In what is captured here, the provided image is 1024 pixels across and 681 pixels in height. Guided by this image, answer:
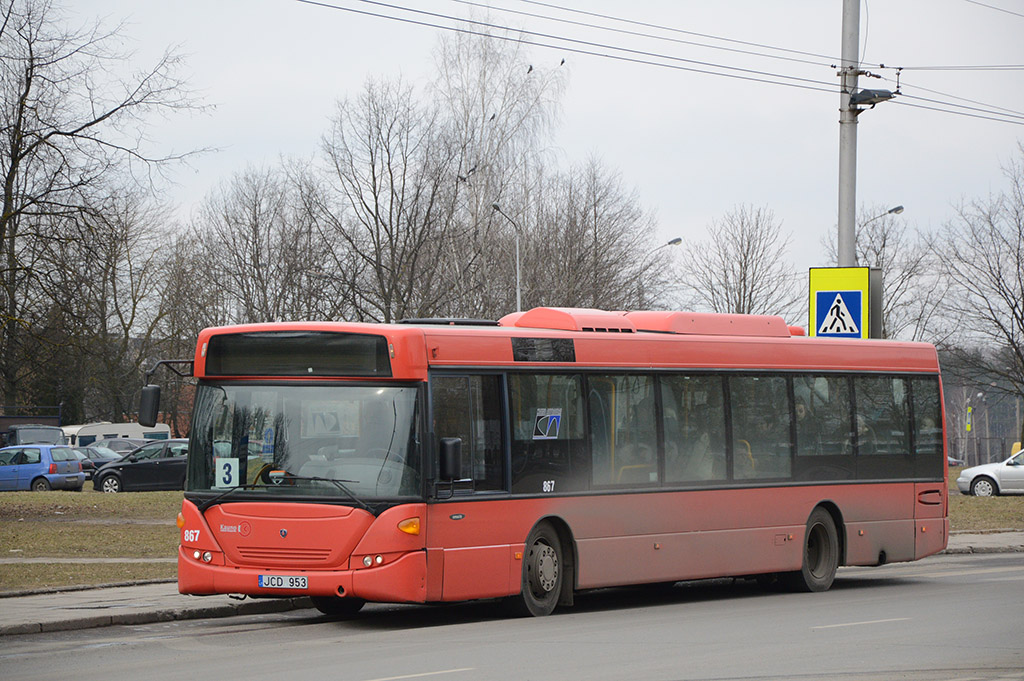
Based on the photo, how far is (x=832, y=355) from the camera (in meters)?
17.1

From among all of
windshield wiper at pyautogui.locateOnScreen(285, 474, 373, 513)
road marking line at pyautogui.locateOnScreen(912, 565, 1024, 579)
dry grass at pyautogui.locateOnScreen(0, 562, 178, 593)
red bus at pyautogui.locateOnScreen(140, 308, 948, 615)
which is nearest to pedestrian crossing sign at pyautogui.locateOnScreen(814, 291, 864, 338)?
red bus at pyautogui.locateOnScreen(140, 308, 948, 615)

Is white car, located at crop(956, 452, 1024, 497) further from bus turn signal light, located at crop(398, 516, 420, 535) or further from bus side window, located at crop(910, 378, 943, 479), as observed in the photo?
bus turn signal light, located at crop(398, 516, 420, 535)

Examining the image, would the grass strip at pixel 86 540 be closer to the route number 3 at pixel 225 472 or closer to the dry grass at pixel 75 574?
the dry grass at pixel 75 574

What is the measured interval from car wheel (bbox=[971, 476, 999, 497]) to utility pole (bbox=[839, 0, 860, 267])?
22035mm

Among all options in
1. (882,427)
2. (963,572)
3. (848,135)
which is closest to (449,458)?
(882,427)

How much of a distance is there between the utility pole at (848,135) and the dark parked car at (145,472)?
23.8 meters

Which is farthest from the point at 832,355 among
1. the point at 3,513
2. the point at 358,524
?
the point at 3,513

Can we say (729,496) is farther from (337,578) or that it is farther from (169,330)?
(169,330)

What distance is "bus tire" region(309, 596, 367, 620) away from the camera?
1364 centimetres

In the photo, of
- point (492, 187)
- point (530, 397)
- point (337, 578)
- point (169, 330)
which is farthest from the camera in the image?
point (169, 330)

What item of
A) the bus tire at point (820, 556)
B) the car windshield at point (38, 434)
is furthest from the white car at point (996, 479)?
the car windshield at point (38, 434)

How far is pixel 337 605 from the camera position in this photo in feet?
45.7

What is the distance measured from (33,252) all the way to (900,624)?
20.9 metres

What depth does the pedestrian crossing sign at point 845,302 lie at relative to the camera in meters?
20.5
